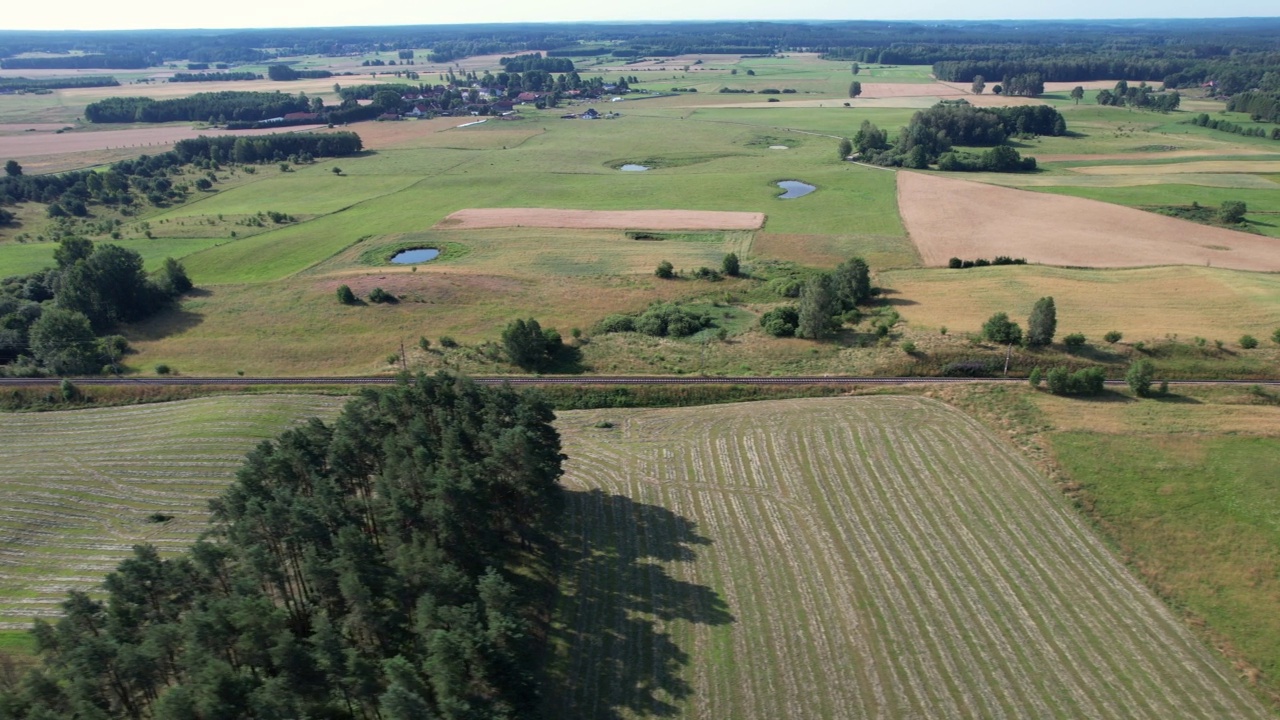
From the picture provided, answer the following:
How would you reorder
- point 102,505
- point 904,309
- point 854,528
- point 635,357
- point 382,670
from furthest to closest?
1. point 904,309
2. point 635,357
3. point 102,505
4. point 854,528
5. point 382,670

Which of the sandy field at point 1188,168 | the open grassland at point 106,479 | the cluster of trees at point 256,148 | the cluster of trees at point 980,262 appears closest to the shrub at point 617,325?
the open grassland at point 106,479

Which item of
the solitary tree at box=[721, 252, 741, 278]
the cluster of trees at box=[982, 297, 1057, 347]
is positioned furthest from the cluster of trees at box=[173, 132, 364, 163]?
the cluster of trees at box=[982, 297, 1057, 347]

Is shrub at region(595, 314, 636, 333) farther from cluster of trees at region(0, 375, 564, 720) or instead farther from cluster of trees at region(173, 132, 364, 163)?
cluster of trees at region(173, 132, 364, 163)

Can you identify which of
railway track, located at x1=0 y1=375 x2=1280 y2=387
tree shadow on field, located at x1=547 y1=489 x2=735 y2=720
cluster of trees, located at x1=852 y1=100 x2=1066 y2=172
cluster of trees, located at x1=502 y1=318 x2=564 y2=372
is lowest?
tree shadow on field, located at x1=547 y1=489 x2=735 y2=720

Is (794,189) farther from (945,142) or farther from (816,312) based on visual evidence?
(816,312)

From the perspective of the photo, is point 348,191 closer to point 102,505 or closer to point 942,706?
point 102,505

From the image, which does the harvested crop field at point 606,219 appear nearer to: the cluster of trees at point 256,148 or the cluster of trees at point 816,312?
the cluster of trees at point 816,312

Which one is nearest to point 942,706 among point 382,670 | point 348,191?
point 382,670
